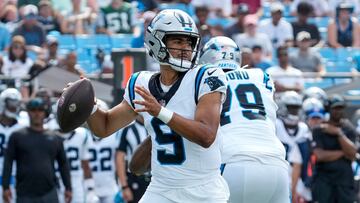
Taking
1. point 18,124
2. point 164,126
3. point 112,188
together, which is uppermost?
point 164,126

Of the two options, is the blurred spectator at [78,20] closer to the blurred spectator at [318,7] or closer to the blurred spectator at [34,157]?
the blurred spectator at [318,7]

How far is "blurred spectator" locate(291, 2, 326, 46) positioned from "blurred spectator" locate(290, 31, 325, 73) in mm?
921

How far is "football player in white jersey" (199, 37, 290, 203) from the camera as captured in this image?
7.32 metres

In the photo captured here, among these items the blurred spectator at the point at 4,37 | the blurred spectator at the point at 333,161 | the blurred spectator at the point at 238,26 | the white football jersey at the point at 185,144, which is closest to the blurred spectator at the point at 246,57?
the blurred spectator at the point at 238,26

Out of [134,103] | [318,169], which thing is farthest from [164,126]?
[318,169]

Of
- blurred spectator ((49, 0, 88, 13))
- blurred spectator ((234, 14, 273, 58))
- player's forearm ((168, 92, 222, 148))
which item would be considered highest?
player's forearm ((168, 92, 222, 148))

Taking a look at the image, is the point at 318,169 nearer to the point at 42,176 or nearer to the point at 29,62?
the point at 42,176

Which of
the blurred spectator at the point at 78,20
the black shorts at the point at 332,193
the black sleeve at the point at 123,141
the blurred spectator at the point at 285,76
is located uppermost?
the blurred spectator at the point at 78,20

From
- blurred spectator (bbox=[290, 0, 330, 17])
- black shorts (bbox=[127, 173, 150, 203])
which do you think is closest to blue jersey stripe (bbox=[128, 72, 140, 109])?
black shorts (bbox=[127, 173, 150, 203])

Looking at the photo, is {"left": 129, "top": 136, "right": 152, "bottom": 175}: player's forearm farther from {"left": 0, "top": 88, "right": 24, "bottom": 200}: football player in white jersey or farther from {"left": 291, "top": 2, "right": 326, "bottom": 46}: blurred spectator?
{"left": 291, "top": 2, "right": 326, "bottom": 46}: blurred spectator

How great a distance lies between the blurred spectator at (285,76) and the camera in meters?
14.2

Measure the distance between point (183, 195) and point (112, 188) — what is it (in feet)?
21.3

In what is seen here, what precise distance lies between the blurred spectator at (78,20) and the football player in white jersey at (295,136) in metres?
4.55

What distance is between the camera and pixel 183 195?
20.1 feet
